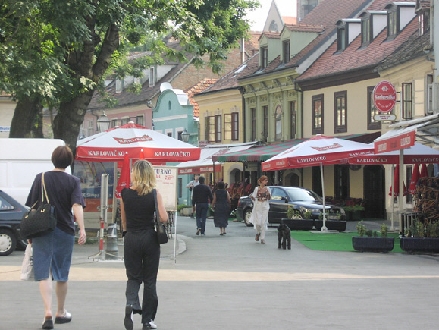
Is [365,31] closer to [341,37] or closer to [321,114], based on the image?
[341,37]

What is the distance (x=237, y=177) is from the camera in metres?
57.5

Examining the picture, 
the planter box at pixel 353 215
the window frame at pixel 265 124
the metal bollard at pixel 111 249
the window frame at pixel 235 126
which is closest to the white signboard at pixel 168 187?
the metal bollard at pixel 111 249

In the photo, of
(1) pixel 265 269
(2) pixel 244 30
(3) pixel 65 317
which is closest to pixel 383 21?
(2) pixel 244 30

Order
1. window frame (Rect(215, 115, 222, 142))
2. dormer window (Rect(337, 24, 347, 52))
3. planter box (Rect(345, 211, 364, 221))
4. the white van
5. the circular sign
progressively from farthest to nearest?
1. window frame (Rect(215, 115, 222, 142))
2. dormer window (Rect(337, 24, 347, 52))
3. planter box (Rect(345, 211, 364, 221))
4. the circular sign
5. the white van

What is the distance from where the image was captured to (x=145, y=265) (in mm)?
10352

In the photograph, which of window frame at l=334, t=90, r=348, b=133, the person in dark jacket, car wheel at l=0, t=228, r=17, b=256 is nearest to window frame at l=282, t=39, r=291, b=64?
window frame at l=334, t=90, r=348, b=133

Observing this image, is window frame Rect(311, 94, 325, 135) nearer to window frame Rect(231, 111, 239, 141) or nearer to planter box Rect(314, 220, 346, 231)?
window frame Rect(231, 111, 239, 141)

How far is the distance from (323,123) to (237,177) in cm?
1089

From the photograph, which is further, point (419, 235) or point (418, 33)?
point (418, 33)

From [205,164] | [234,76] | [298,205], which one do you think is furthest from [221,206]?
[234,76]

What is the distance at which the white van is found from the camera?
22953 mm

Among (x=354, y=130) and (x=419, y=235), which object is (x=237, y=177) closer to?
(x=354, y=130)

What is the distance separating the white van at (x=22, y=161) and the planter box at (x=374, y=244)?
6.69 metres

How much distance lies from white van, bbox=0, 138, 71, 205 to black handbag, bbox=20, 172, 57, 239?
41.3 ft
